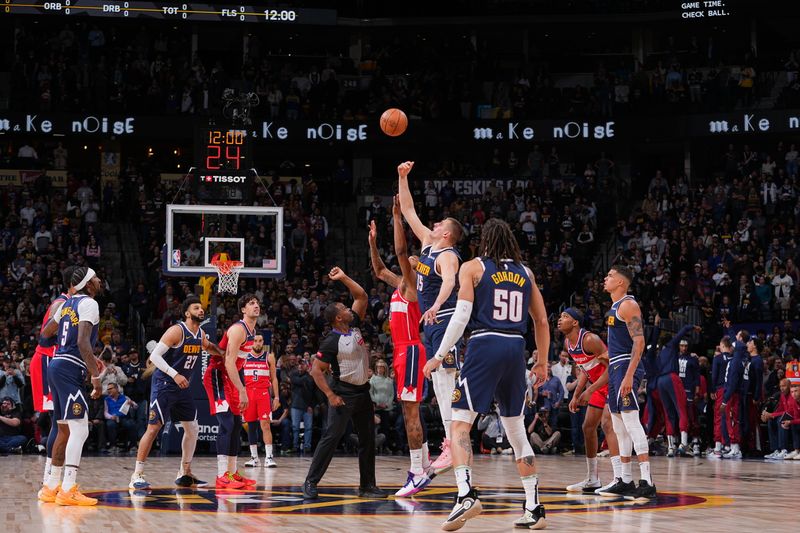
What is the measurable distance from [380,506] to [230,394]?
296 cm

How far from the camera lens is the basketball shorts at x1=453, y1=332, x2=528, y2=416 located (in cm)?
855

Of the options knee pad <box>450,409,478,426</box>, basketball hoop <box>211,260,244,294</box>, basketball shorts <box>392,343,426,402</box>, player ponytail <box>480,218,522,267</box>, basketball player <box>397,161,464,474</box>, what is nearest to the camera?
knee pad <box>450,409,478,426</box>

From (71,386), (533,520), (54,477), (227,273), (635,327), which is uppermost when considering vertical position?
(227,273)

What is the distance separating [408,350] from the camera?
12.0 meters

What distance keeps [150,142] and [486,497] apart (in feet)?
85.9

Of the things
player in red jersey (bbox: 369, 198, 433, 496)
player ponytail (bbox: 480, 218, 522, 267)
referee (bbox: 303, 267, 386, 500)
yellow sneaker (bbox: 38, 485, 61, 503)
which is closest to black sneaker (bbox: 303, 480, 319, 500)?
referee (bbox: 303, 267, 386, 500)

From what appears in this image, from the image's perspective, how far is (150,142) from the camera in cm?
3500

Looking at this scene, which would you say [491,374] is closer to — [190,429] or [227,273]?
[190,429]

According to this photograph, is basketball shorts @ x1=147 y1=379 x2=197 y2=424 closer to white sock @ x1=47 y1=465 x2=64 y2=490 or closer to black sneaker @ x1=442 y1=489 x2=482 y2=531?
white sock @ x1=47 y1=465 x2=64 y2=490

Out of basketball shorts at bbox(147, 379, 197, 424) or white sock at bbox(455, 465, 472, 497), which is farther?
basketball shorts at bbox(147, 379, 197, 424)

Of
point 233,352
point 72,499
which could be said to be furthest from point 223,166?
point 72,499

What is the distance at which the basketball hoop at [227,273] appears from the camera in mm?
20438

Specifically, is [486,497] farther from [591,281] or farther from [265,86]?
[265,86]

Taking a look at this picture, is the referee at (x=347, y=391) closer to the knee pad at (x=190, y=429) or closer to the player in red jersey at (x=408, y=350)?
the player in red jersey at (x=408, y=350)
